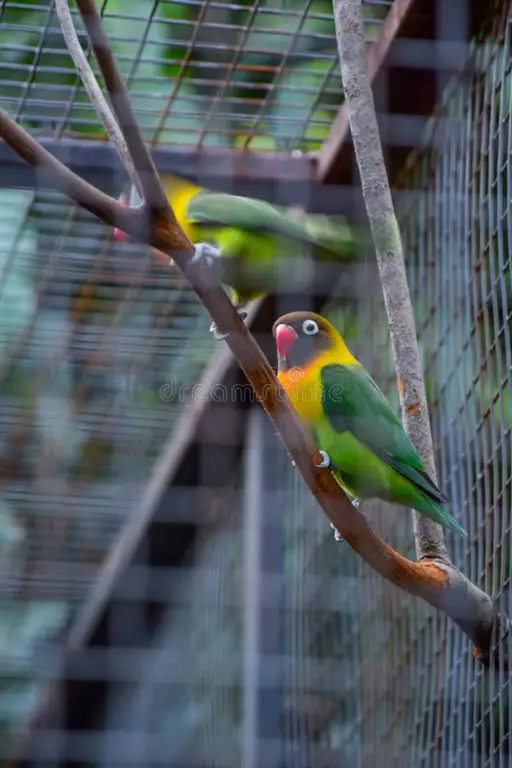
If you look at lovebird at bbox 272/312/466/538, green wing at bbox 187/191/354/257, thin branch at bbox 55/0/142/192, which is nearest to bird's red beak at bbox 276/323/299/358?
lovebird at bbox 272/312/466/538

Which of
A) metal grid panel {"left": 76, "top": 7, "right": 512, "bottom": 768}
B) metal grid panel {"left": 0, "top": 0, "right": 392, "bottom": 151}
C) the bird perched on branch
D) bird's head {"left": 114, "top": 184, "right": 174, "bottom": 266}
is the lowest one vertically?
metal grid panel {"left": 76, "top": 7, "right": 512, "bottom": 768}

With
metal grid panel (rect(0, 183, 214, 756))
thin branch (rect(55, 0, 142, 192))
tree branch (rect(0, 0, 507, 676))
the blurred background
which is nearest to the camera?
tree branch (rect(0, 0, 507, 676))

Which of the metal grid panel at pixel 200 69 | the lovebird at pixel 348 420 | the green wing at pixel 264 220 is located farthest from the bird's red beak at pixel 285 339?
the metal grid panel at pixel 200 69

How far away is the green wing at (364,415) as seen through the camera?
4.13ft

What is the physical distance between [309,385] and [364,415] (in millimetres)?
82

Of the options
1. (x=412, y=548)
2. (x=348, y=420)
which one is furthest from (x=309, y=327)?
(x=412, y=548)

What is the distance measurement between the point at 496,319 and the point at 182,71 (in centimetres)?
52

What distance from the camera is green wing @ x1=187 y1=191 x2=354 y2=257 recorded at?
1447 mm

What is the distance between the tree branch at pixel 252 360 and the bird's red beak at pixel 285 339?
370 mm

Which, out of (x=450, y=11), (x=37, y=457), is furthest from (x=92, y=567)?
(x=450, y=11)

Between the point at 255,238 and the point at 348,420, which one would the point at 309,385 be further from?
the point at 255,238

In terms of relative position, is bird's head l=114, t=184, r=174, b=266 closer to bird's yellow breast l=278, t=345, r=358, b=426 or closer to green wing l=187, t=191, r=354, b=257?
green wing l=187, t=191, r=354, b=257

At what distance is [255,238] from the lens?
1.47m

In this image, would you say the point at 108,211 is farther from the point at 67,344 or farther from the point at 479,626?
the point at 67,344
